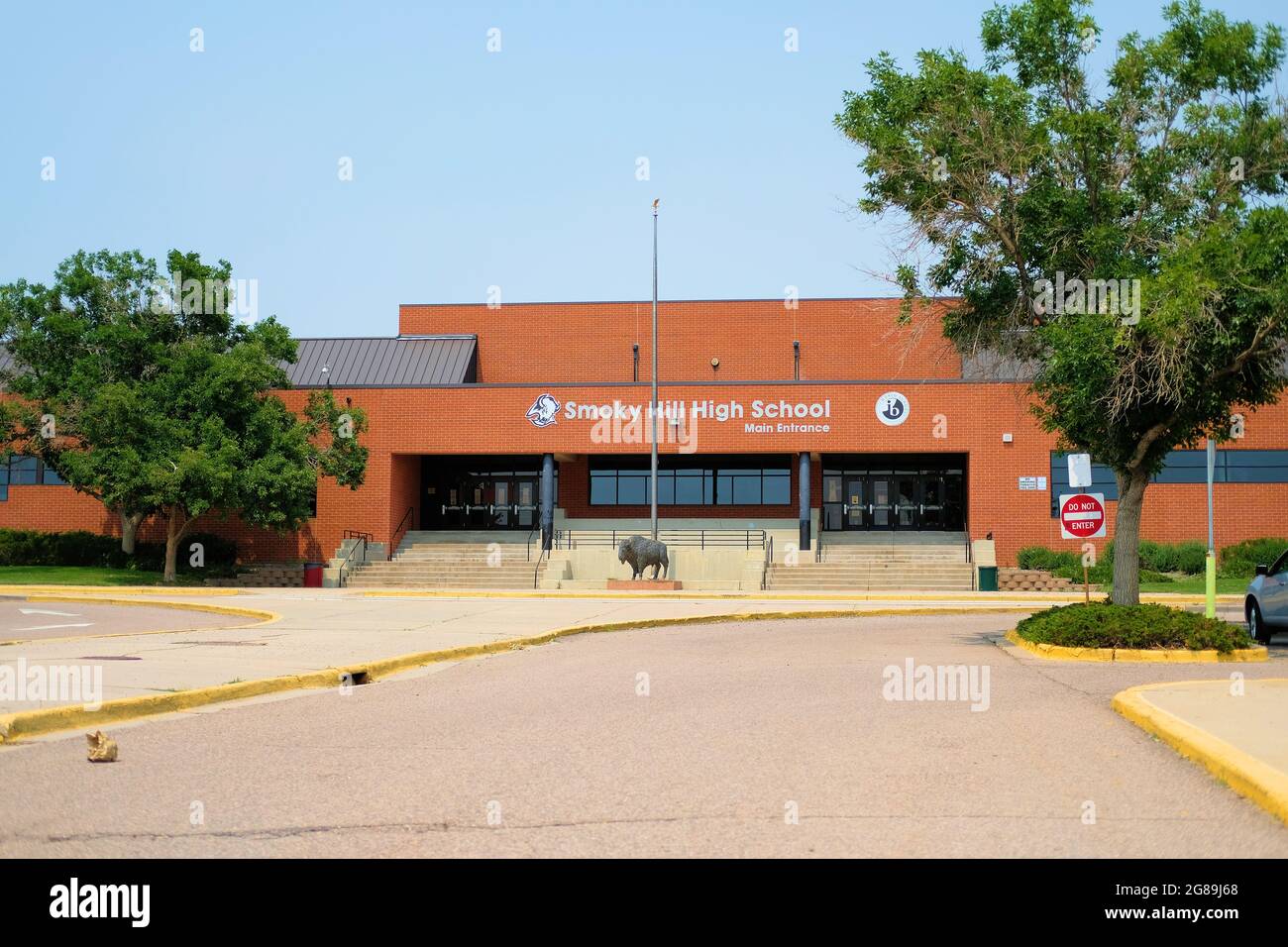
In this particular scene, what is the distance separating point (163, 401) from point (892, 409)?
23262 mm

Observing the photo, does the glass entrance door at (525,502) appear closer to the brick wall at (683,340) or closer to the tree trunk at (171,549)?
the brick wall at (683,340)

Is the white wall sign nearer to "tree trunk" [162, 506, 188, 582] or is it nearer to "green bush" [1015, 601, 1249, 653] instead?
"green bush" [1015, 601, 1249, 653]

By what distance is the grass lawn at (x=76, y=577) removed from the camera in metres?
37.2

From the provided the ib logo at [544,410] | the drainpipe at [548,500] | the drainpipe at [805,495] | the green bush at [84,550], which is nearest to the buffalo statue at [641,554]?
the drainpipe at [805,495]

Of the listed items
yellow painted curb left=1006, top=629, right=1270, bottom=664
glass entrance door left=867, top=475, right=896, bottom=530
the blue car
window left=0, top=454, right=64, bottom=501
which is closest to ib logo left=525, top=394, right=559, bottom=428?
glass entrance door left=867, top=475, right=896, bottom=530

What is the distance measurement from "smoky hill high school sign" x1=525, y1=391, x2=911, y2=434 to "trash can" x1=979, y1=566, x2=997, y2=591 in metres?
6.92

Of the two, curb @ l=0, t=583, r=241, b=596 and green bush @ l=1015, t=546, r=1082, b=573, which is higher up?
green bush @ l=1015, t=546, r=1082, b=573

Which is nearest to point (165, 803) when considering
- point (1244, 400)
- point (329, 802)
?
point (329, 802)

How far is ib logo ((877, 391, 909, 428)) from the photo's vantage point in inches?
1698

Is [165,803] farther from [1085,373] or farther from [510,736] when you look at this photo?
[1085,373]

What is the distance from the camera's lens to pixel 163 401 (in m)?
38.5

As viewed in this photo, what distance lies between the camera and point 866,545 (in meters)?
43.9

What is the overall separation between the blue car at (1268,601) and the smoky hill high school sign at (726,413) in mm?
25229
